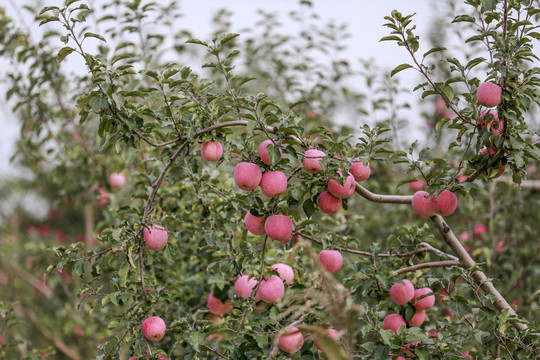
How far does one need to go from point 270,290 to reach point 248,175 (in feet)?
1.11

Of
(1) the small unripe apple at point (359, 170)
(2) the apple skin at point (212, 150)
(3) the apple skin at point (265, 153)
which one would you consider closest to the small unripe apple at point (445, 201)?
(1) the small unripe apple at point (359, 170)

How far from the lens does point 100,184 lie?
2830 mm

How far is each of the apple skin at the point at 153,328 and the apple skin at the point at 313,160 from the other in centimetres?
62

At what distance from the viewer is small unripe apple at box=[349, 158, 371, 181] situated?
1.44 m

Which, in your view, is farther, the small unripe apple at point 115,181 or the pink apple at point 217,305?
the small unripe apple at point 115,181

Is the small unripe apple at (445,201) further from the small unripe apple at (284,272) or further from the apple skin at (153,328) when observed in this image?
the apple skin at (153,328)

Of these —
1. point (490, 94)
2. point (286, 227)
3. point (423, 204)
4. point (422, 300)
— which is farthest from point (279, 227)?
point (490, 94)

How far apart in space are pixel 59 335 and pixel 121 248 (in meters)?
3.14

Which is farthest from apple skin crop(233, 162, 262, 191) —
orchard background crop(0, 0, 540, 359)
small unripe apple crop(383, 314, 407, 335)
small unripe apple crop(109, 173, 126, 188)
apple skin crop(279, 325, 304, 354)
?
small unripe apple crop(109, 173, 126, 188)

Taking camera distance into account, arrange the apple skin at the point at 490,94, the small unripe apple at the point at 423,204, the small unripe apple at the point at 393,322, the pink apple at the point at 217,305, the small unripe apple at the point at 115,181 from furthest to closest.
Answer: the small unripe apple at the point at 115,181
the pink apple at the point at 217,305
the small unripe apple at the point at 393,322
the small unripe apple at the point at 423,204
the apple skin at the point at 490,94

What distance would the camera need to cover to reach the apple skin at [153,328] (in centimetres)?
146

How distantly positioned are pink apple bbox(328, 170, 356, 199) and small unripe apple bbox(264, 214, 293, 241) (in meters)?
0.15

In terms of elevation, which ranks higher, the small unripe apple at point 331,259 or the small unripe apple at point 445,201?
the small unripe apple at point 445,201

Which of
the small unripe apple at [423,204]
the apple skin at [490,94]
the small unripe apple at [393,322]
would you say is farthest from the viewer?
the small unripe apple at [393,322]
